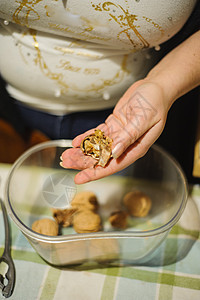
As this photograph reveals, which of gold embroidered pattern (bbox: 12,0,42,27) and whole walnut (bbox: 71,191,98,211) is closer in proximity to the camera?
gold embroidered pattern (bbox: 12,0,42,27)

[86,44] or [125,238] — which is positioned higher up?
[86,44]

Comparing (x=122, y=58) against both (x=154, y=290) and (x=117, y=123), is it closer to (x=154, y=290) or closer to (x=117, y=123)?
(x=117, y=123)

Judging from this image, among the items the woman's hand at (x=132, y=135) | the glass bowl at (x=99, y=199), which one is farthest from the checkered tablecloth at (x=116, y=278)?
the woman's hand at (x=132, y=135)

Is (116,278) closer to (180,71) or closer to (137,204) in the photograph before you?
(137,204)

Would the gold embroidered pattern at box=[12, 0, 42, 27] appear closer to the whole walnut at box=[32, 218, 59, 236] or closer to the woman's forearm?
the woman's forearm

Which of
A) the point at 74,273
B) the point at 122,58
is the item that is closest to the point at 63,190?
the point at 74,273

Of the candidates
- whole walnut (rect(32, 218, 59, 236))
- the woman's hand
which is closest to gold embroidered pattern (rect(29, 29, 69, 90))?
the woman's hand
